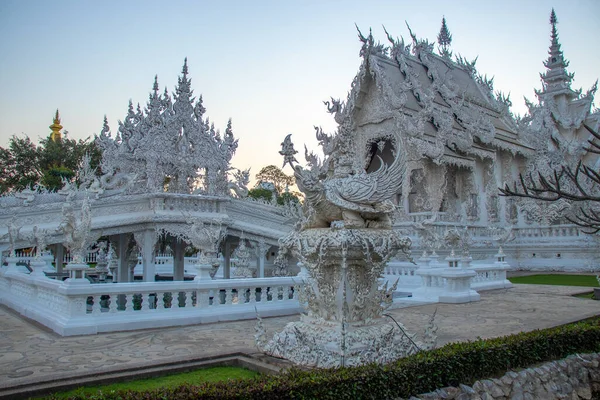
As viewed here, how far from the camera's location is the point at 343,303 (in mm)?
5281

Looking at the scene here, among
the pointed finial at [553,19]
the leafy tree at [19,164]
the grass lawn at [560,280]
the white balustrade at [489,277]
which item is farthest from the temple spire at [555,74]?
the leafy tree at [19,164]

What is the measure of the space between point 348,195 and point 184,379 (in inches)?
96.6

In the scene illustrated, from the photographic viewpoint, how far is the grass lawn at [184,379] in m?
4.46

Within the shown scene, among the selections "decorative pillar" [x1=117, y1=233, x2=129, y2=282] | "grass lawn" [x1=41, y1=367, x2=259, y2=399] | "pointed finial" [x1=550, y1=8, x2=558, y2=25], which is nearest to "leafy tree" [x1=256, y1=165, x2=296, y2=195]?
"pointed finial" [x1=550, y1=8, x2=558, y2=25]

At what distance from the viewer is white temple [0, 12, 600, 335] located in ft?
24.0

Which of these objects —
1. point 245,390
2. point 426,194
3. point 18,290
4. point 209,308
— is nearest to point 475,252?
point 426,194

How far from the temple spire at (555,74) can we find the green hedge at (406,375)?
29069 mm

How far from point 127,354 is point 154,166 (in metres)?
8.46

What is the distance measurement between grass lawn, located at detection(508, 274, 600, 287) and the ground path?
527cm

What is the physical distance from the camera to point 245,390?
364 centimetres

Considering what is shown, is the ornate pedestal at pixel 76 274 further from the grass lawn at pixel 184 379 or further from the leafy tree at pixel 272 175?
the leafy tree at pixel 272 175

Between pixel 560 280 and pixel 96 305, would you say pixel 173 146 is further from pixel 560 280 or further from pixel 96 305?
pixel 560 280

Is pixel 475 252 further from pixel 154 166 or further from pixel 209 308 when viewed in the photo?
pixel 209 308

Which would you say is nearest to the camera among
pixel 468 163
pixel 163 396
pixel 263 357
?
pixel 163 396
